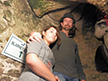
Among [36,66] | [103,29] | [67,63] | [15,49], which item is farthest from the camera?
[103,29]

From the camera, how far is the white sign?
3.02 ft

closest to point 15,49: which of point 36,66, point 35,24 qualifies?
point 36,66

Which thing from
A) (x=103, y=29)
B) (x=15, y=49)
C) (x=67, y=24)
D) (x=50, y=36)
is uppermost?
(x=67, y=24)

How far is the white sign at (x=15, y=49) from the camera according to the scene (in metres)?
0.92

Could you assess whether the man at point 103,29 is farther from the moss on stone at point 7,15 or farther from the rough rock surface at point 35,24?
the moss on stone at point 7,15

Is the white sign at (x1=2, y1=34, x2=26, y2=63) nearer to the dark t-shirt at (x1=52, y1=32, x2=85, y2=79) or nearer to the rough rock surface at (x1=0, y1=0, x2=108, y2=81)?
the rough rock surface at (x1=0, y1=0, x2=108, y2=81)

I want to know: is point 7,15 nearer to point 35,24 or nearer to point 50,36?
point 35,24

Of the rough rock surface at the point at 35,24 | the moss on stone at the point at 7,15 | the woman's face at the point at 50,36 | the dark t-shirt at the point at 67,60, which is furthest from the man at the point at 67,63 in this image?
the moss on stone at the point at 7,15

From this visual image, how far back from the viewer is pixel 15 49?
983 mm

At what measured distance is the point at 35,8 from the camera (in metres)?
1.45

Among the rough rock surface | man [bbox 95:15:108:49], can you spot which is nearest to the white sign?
the rough rock surface

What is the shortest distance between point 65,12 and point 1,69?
148 centimetres

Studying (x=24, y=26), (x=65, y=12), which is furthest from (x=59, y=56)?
(x=65, y=12)

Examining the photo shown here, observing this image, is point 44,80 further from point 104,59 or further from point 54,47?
point 104,59
